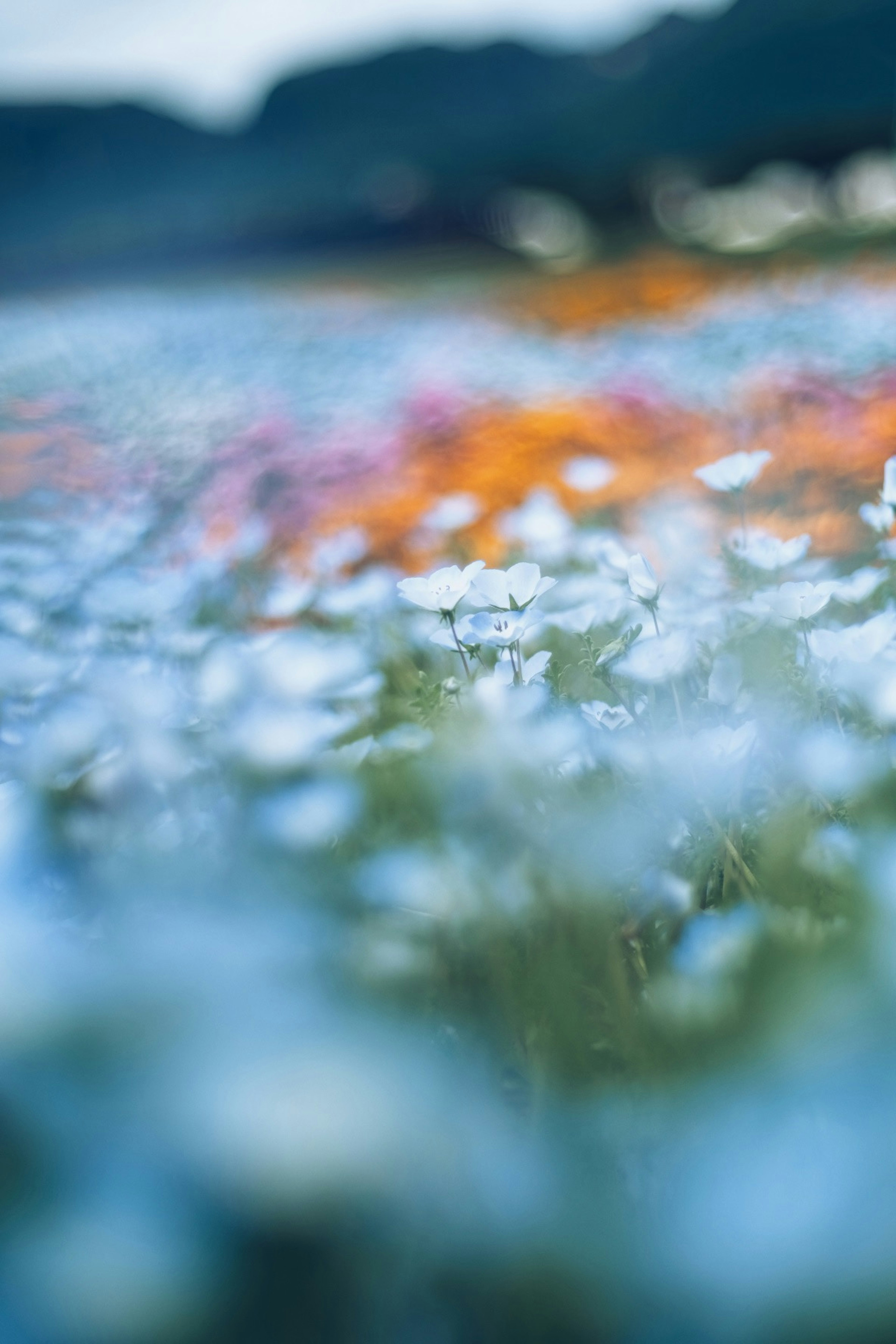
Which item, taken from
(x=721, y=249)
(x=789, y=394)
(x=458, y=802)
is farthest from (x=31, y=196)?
(x=721, y=249)

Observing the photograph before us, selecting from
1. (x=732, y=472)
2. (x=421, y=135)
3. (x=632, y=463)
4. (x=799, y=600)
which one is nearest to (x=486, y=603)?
(x=799, y=600)

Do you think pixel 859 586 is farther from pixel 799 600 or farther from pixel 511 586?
pixel 511 586

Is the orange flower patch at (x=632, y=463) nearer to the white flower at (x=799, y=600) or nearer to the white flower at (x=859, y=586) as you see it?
the white flower at (x=859, y=586)

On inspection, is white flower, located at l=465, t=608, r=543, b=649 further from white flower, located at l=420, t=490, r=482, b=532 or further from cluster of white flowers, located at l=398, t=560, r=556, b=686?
white flower, located at l=420, t=490, r=482, b=532

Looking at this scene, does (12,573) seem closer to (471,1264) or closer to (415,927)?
(415,927)

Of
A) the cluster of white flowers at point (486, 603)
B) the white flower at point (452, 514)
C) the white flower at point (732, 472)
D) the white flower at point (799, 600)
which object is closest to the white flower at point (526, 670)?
the cluster of white flowers at point (486, 603)

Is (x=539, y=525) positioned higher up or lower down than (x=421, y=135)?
lower down
